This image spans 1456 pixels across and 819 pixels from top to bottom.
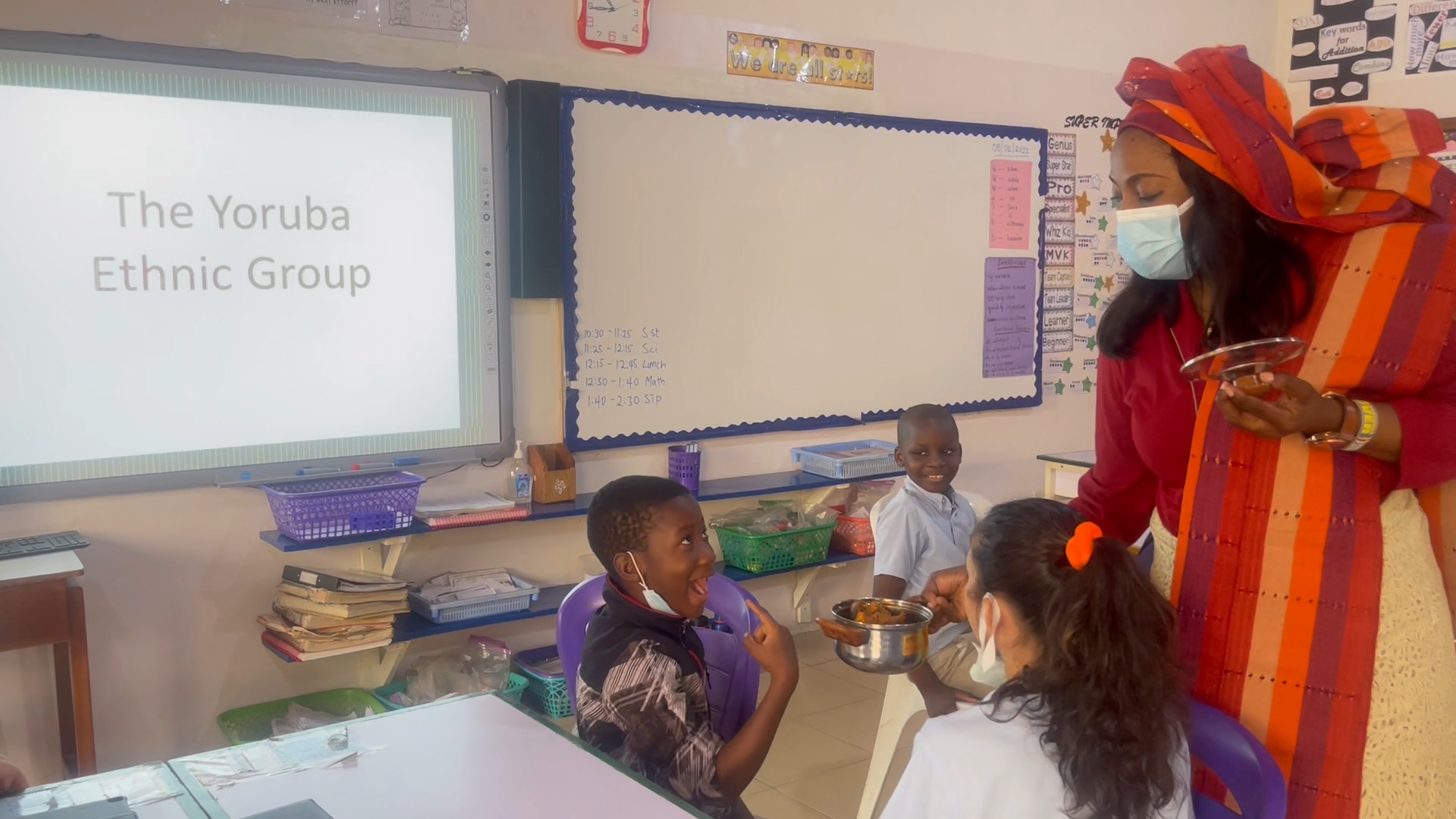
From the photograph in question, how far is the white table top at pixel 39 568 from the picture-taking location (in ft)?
7.88

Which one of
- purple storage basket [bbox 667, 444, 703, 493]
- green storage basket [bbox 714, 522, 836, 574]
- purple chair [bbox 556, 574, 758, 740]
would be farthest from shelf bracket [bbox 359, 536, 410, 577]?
purple chair [bbox 556, 574, 758, 740]

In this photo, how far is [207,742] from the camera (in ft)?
10.1

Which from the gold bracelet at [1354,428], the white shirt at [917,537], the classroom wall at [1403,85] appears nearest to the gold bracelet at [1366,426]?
the gold bracelet at [1354,428]

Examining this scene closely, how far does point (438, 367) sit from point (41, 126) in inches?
44.9

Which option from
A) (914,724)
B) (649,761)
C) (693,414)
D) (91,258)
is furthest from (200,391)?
(914,724)

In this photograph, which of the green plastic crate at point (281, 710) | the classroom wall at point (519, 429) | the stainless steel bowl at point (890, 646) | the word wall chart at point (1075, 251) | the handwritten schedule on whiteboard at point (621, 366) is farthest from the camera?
the word wall chart at point (1075, 251)

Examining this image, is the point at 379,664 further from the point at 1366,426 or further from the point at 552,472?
the point at 1366,426

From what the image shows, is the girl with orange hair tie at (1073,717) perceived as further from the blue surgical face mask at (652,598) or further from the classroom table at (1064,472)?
the classroom table at (1064,472)

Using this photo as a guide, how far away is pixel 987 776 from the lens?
4.33ft

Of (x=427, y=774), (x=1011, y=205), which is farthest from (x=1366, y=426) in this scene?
(x=1011, y=205)

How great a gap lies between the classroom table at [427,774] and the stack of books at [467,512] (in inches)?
59.9

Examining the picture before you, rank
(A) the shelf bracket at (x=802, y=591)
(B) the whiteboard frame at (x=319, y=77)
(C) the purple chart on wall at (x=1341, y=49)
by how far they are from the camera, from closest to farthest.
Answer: (B) the whiteboard frame at (x=319, y=77), (A) the shelf bracket at (x=802, y=591), (C) the purple chart on wall at (x=1341, y=49)

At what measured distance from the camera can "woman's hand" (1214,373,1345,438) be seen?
127 centimetres

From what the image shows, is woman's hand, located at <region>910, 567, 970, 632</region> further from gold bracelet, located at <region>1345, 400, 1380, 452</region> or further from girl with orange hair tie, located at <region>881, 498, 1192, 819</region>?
gold bracelet, located at <region>1345, 400, 1380, 452</region>
